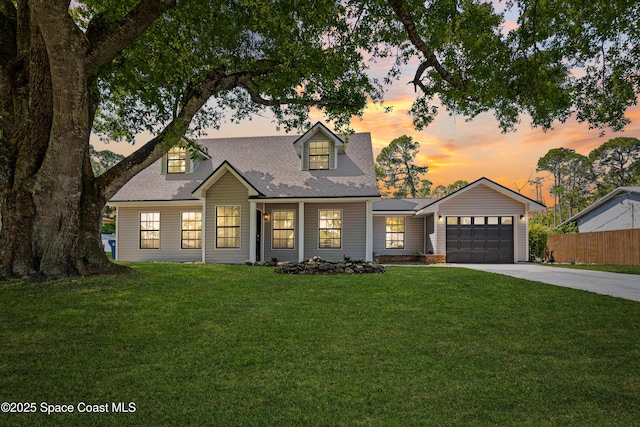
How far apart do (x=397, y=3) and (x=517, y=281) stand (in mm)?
7354

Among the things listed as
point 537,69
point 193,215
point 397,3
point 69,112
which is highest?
point 397,3

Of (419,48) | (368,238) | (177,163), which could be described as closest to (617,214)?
(368,238)

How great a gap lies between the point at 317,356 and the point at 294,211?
12009 millimetres

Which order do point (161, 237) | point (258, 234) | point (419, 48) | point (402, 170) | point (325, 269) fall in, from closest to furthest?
point (419, 48) < point (325, 269) < point (258, 234) < point (161, 237) < point (402, 170)

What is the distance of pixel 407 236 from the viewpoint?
64.6 feet

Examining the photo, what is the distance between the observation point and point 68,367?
3.77 m

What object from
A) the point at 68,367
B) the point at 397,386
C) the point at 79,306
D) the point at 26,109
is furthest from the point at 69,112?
the point at 397,386

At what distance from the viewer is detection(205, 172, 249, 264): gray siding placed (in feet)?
49.6

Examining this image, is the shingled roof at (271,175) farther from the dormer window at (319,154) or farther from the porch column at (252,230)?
the porch column at (252,230)

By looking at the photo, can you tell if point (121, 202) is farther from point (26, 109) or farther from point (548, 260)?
point (548, 260)

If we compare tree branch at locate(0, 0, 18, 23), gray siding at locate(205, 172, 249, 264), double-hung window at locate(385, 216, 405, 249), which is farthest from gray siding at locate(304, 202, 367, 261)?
tree branch at locate(0, 0, 18, 23)

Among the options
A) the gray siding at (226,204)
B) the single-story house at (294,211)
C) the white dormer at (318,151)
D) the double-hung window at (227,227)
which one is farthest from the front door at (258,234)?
the white dormer at (318,151)

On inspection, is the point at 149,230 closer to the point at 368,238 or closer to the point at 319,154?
the point at 319,154

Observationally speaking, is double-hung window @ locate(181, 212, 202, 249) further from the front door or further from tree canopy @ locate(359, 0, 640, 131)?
tree canopy @ locate(359, 0, 640, 131)
